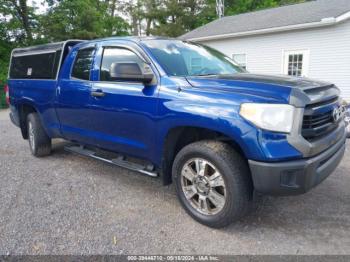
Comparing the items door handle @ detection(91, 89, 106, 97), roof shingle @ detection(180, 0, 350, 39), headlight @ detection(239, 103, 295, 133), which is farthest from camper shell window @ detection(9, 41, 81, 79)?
roof shingle @ detection(180, 0, 350, 39)

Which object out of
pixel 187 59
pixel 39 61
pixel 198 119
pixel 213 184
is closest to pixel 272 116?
pixel 198 119

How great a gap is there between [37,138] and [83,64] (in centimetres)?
194

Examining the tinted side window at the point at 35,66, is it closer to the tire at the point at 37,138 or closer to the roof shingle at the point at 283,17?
the tire at the point at 37,138

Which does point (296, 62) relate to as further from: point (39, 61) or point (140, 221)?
point (140, 221)

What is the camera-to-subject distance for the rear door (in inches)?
160

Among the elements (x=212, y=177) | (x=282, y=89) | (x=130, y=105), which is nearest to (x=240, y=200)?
(x=212, y=177)

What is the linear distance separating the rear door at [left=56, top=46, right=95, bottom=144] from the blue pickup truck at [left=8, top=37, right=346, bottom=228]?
0.05 ft

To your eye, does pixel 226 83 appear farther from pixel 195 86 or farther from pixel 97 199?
pixel 97 199

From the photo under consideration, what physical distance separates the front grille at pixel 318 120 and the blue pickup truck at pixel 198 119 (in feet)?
0.04

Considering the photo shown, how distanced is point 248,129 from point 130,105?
1.47 metres

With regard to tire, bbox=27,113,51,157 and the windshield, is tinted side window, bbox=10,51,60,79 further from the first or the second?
the windshield

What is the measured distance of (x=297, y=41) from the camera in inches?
484

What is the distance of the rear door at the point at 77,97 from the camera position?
13.3 feet

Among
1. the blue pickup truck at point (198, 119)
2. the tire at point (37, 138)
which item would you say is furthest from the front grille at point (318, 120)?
the tire at point (37, 138)
